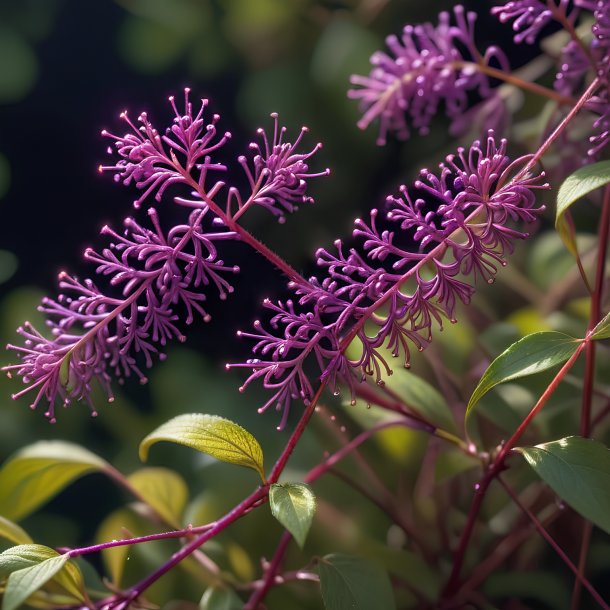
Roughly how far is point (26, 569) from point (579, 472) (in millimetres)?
258

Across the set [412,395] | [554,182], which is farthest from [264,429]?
[554,182]

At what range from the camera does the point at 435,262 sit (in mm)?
370

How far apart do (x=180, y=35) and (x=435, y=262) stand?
20.5 inches

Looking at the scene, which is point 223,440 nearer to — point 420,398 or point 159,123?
point 420,398

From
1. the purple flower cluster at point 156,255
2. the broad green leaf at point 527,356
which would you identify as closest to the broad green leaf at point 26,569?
the purple flower cluster at point 156,255

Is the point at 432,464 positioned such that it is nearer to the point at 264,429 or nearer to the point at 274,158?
the point at 264,429

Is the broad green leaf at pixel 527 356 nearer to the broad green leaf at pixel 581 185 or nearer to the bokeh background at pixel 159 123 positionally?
the broad green leaf at pixel 581 185

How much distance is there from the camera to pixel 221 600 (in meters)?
0.48

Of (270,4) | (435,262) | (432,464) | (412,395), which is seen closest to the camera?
(435,262)

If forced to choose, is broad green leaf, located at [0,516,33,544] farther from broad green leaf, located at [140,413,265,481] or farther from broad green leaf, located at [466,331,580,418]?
broad green leaf, located at [466,331,580,418]

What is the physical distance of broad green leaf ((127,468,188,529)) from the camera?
21.1 inches

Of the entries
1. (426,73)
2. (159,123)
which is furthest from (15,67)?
(426,73)

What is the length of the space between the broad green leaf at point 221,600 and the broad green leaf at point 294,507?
0.14 meters

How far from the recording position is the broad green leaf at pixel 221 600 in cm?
47
